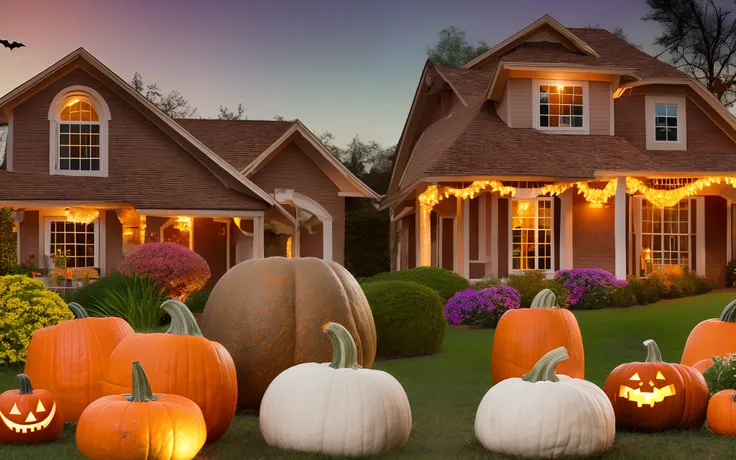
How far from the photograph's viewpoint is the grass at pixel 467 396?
712 cm

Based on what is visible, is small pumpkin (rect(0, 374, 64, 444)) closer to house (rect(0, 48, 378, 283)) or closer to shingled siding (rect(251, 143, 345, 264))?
house (rect(0, 48, 378, 283))

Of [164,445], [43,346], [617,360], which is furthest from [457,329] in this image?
[164,445]

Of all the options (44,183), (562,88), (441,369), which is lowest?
(441,369)

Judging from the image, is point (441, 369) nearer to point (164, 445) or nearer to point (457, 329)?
point (457, 329)

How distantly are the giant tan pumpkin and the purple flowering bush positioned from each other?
28.2 feet

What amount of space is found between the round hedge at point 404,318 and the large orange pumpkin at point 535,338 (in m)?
3.53

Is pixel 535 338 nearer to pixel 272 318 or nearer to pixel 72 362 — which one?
pixel 272 318

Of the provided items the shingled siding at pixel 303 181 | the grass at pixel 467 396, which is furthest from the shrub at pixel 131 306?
the shingled siding at pixel 303 181

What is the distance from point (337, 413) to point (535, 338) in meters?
3.12

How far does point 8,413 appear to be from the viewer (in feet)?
24.0

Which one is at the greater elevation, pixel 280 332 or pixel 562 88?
pixel 562 88

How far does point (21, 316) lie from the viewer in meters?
12.1

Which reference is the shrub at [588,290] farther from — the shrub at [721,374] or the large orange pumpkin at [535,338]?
the shrub at [721,374]

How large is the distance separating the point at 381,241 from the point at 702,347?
31548mm
